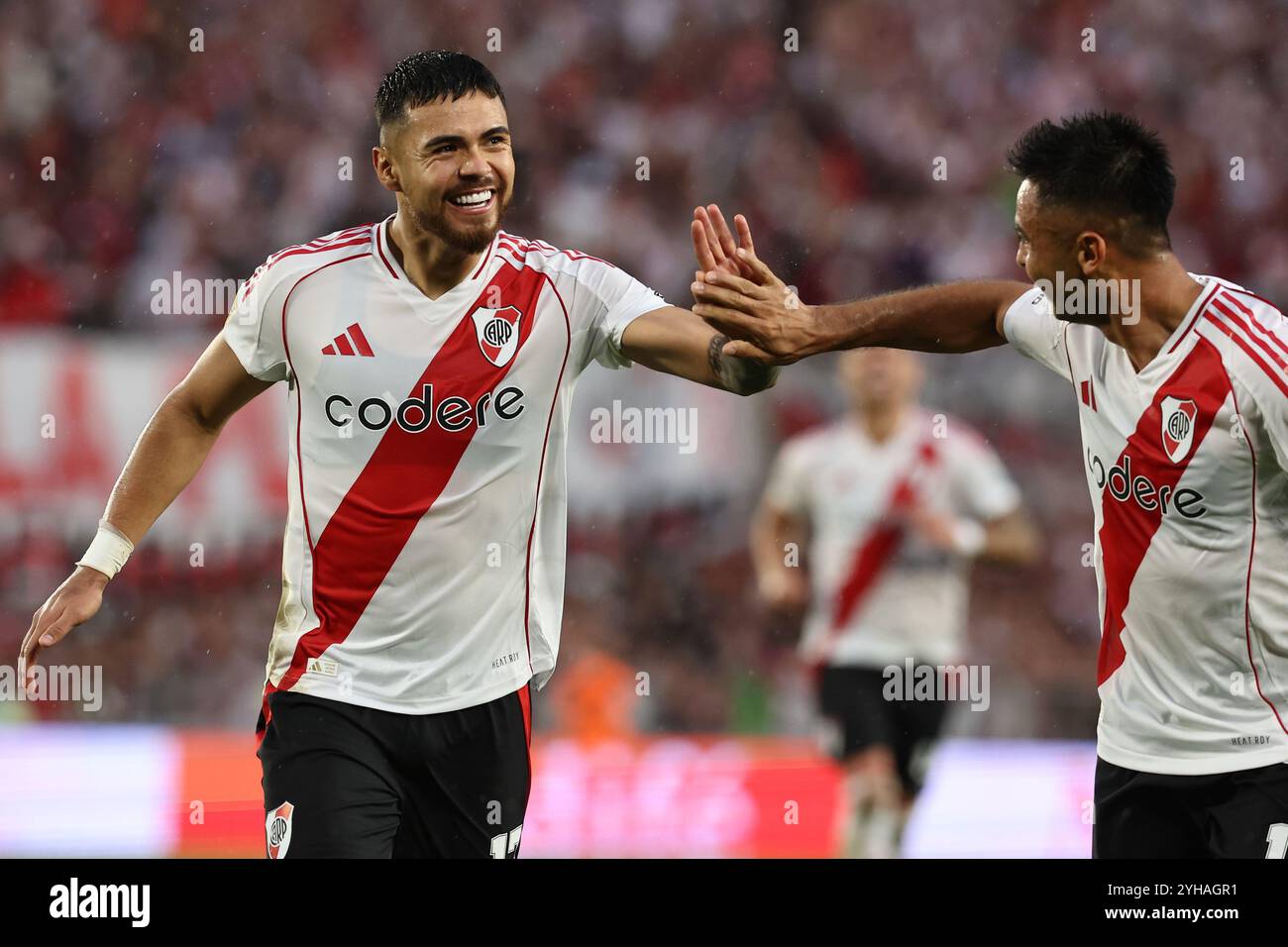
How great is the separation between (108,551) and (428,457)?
3.11 ft

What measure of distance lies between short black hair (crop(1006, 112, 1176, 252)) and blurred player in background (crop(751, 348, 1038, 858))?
3.25 meters

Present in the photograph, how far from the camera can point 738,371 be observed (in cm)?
403

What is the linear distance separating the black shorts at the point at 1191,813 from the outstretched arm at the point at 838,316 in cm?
117

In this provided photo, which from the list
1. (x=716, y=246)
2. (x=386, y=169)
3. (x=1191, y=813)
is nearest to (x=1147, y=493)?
(x=1191, y=813)

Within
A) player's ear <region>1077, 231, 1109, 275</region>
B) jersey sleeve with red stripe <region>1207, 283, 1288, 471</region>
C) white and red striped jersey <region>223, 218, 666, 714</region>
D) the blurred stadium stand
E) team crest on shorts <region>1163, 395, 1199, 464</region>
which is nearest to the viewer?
jersey sleeve with red stripe <region>1207, 283, 1288, 471</region>

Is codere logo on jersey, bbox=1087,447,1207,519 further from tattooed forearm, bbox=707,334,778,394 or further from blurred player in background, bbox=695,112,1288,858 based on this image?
tattooed forearm, bbox=707,334,778,394

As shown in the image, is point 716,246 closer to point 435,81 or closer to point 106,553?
point 435,81

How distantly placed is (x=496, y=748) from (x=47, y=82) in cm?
850

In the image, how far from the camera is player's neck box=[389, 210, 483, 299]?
426 centimetres

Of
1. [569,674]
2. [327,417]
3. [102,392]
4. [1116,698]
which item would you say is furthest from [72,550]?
[1116,698]

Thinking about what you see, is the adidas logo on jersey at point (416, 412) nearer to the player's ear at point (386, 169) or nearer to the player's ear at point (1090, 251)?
the player's ear at point (386, 169)

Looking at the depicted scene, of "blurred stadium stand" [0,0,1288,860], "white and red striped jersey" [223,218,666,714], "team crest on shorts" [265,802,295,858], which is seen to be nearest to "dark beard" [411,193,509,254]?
"white and red striped jersey" [223,218,666,714]

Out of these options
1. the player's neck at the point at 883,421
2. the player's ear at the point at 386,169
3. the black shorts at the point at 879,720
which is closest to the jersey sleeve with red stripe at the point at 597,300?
the player's ear at the point at 386,169

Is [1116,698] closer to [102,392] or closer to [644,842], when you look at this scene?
[644,842]
